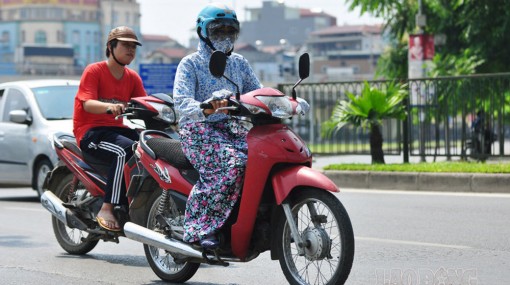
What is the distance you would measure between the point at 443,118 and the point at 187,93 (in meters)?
12.7

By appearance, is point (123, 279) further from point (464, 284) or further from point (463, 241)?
point (463, 241)

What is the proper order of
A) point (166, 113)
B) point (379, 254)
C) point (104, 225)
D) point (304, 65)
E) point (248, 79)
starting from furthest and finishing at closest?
point (379, 254) < point (104, 225) < point (166, 113) < point (248, 79) < point (304, 65)

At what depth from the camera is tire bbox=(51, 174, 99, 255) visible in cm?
902

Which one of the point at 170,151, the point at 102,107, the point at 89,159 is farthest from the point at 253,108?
the point at 89,159

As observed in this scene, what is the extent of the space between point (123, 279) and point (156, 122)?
1.14 meters

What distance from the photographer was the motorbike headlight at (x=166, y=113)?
7.84m

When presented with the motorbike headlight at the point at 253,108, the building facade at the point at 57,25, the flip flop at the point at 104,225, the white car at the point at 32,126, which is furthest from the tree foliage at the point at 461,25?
the building facade at the point at 57,25

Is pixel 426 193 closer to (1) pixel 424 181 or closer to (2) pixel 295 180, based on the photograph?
(1) pixel 424 181

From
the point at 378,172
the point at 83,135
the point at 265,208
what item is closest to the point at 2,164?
the point at 378,172

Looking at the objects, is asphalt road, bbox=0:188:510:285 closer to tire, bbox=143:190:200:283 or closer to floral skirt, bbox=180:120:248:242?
tire, bbox=143:190:200:283

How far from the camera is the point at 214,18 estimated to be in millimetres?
6883

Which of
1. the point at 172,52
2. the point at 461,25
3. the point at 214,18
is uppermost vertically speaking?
the point at 172,52

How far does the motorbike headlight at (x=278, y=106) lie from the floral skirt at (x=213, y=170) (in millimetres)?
390

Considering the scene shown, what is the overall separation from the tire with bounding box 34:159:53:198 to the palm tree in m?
4.96
